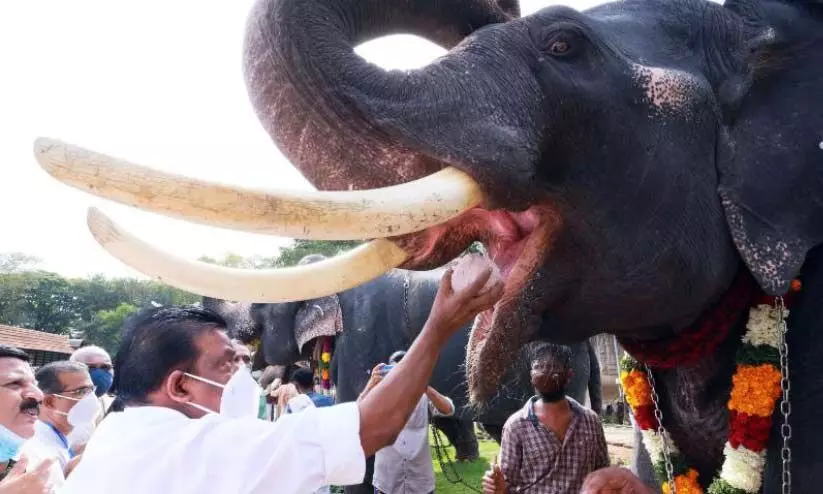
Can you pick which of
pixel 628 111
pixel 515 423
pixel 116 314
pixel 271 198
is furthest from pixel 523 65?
pixel 116 314

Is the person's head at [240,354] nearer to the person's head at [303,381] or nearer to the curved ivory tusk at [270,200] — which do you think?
the curved ivory tusk at [270,200]

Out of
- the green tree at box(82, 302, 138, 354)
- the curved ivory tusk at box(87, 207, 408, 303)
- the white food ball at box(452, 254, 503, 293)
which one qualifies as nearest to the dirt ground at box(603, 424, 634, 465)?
the white food ball at box(452, 254, 503, 293)

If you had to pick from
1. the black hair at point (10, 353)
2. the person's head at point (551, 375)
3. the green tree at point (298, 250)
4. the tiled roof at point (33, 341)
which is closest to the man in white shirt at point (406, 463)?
the person's head at point (551, 375)

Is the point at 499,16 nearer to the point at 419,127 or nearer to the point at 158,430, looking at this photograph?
the point at 419,127

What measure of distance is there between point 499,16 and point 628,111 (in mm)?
502

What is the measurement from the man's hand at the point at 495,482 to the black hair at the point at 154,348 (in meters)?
2.12

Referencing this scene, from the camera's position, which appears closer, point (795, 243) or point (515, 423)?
point (795, 243)

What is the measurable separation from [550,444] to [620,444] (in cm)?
807

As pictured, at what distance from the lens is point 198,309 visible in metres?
2.66

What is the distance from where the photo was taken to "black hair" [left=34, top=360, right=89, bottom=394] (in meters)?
4.60

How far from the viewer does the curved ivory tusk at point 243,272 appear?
5.30 feet

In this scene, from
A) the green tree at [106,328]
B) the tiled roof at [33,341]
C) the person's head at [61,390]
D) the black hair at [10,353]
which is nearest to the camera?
the black hair at [10,353]

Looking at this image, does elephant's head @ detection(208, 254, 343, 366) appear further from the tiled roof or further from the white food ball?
the tiled roof

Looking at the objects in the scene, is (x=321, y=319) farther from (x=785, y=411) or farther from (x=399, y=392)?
(x=785, y=411)
